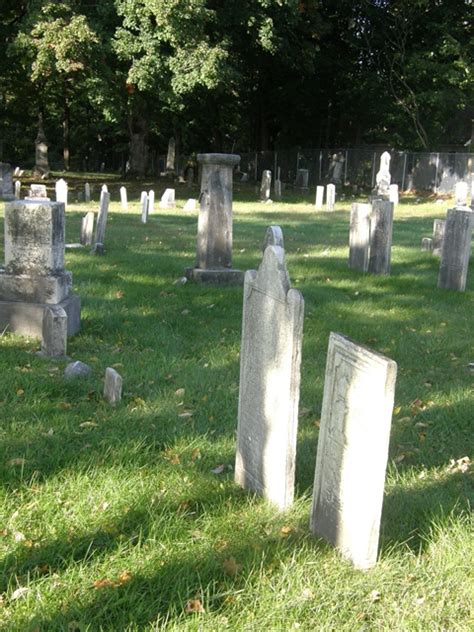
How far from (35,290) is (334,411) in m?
4.97

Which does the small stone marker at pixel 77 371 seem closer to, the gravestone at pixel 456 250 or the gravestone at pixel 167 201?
the gravestone at pixel 456 250

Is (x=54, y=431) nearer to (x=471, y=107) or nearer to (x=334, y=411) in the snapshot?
(x=334, y=411)

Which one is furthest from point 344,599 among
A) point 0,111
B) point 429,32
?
point 0,111

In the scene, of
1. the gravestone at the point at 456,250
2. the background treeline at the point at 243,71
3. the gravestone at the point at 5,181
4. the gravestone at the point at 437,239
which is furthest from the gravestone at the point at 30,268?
the gravestone at the point at 5,181

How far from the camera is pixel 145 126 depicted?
38.4 meters

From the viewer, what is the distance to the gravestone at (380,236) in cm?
1202

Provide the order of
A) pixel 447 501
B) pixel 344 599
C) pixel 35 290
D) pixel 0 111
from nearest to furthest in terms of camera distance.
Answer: pixel 344 599 → pixel 447 501 → pixel 35 290 → pixel 0 111

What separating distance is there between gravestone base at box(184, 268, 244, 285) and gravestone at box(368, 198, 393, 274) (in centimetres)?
226

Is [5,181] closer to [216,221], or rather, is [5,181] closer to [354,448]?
[216,221]

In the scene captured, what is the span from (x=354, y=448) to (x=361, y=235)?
9301 millimetres

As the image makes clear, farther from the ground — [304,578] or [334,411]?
[334,411]

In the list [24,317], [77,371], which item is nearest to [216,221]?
[24,317]

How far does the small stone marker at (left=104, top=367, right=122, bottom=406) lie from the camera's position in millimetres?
6027

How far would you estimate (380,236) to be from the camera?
40.2 ft
